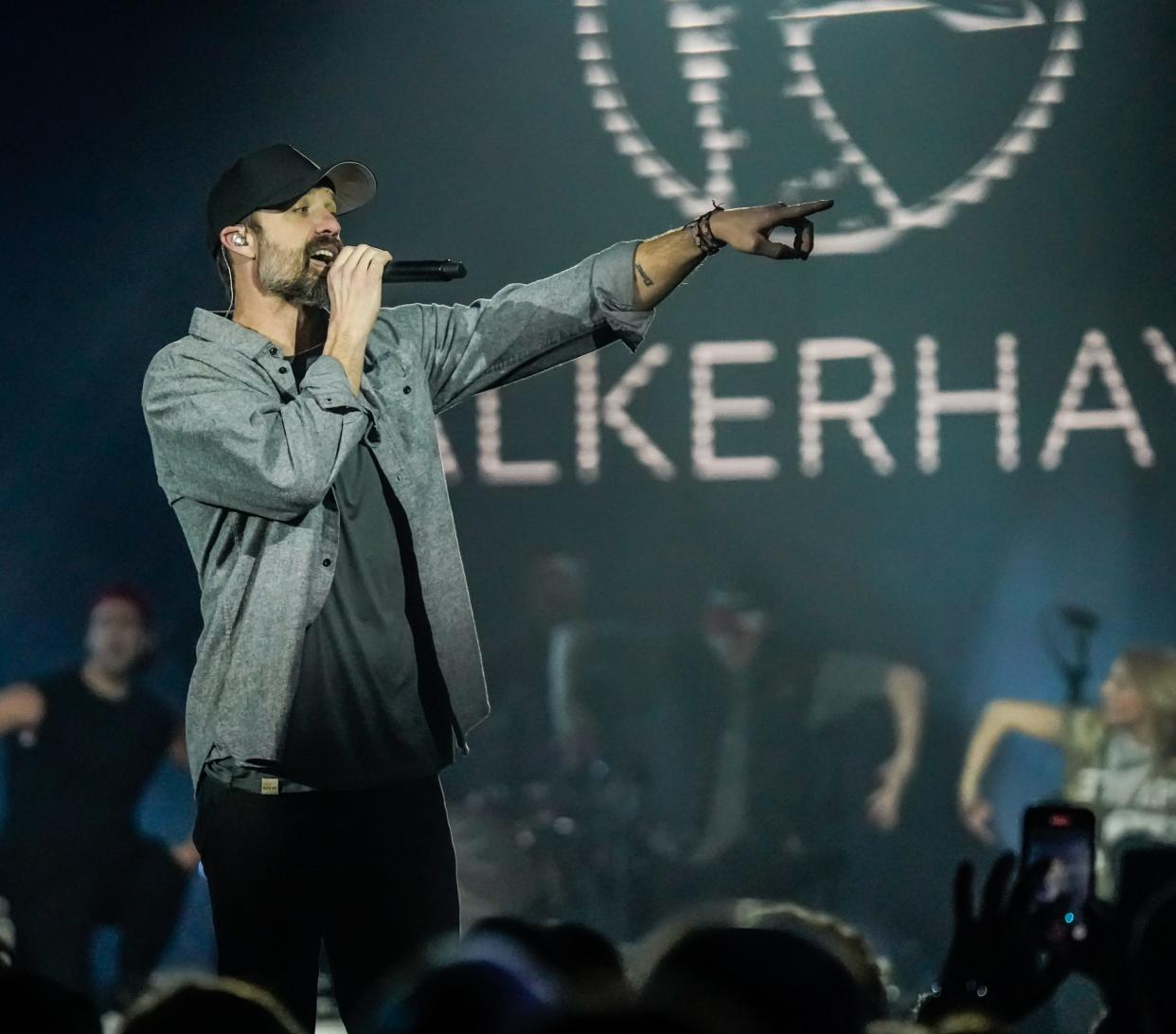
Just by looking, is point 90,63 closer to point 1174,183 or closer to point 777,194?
point 777,194

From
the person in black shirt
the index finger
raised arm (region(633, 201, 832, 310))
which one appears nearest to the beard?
raised arm (region(633, 201, 832, 310))

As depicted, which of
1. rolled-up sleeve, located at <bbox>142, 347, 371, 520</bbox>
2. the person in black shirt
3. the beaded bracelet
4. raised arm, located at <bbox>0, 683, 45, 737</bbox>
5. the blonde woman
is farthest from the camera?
raised arm, located at <bbox>0, 683, 45, 737</bbox>

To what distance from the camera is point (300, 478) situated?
1.84 metres

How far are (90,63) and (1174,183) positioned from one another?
8.24 ft

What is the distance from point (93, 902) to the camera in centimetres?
381

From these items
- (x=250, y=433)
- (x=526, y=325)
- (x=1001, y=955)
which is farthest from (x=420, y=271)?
(x=1001, y=955)

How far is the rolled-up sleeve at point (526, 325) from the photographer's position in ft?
6.86

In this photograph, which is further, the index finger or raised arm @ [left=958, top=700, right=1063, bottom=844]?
raised arm @ [left=958, top=700, right=1063, bottom=844]

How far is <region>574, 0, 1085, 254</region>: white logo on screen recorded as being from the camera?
365 cm

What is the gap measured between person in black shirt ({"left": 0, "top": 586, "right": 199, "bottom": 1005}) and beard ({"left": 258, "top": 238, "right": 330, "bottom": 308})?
6.64ft

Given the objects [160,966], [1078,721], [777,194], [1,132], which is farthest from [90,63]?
[1078,721]

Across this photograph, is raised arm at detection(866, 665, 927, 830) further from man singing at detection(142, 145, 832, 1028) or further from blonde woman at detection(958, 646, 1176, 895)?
man singing at detection(142, 145, 832, 1028)

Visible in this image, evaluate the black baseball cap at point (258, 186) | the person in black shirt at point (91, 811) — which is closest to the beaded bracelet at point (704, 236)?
the black baseball cap at point (258, 186)

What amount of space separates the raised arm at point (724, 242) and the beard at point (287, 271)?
41cm
